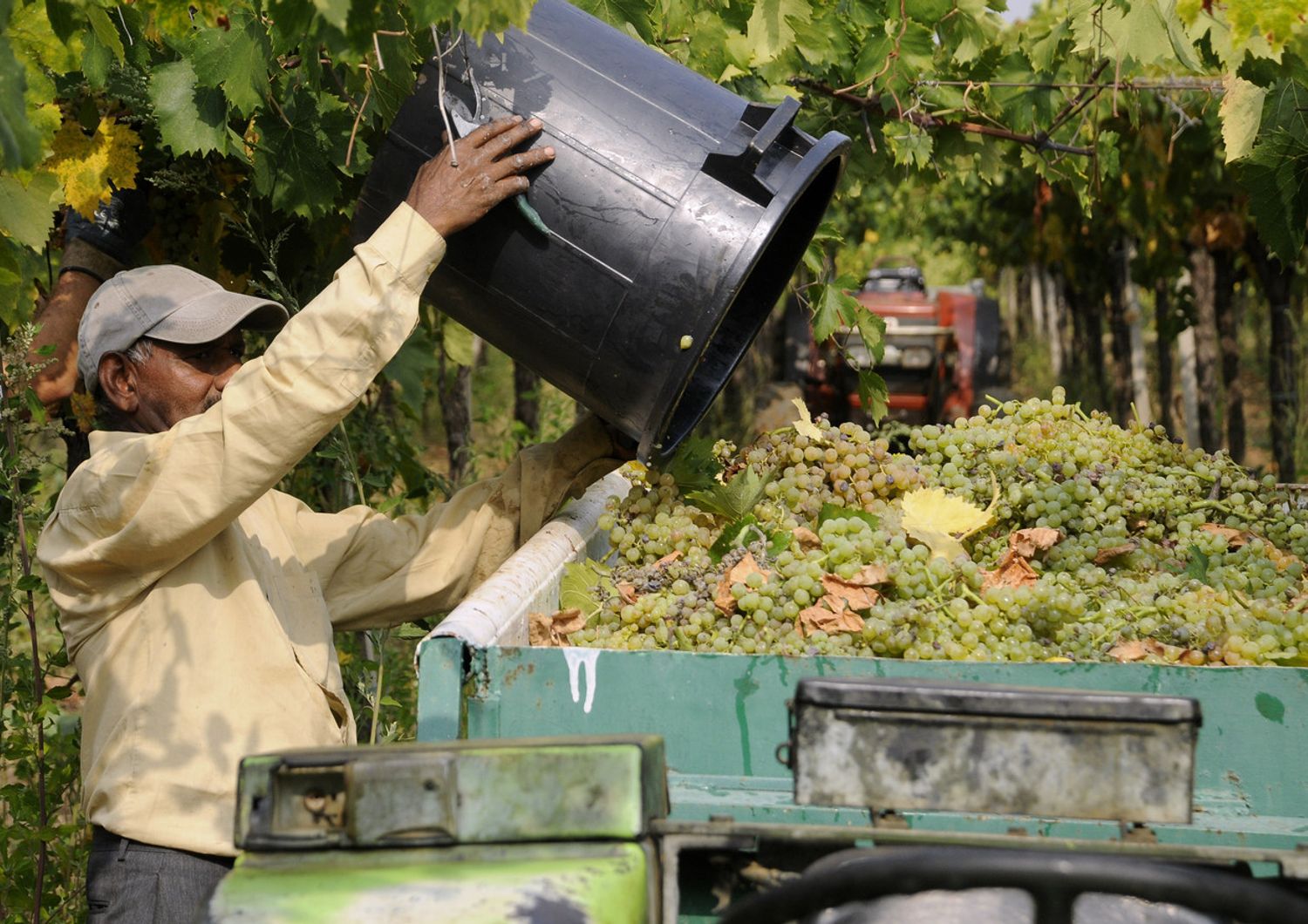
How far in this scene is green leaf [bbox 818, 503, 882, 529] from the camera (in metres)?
2.45

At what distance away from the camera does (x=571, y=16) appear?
2.43m

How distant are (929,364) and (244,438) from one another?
10.4m

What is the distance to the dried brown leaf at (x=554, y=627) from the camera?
231 cm

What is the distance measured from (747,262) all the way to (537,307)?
1.24ft

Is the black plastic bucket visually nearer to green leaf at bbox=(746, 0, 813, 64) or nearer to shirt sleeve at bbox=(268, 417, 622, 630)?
shirt sleeve at bbox=(268, 417, 622, 630)

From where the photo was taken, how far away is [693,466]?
2691 mm

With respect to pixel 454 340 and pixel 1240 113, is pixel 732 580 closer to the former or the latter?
pixel 1240 113

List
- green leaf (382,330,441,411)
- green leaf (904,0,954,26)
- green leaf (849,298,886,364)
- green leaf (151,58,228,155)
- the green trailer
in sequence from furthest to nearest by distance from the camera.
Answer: green leaf (382,330,441,411)
green leaf (904,0,954,26)
green leaf (849,298,886,364)
green leaf (151,58,228,155)
the green trailer

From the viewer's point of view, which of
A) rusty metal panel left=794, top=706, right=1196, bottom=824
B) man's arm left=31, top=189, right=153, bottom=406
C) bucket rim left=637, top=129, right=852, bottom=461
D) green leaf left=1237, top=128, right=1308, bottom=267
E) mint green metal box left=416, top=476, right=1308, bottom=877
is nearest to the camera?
rusty metal panel left=794, top=706, right=1196, bottom=824

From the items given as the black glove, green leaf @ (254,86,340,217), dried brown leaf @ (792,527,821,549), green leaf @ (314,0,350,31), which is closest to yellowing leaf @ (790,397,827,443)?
dried brown leaf @ (792,527,821,549)

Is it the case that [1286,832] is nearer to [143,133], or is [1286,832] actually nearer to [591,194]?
[591,194]

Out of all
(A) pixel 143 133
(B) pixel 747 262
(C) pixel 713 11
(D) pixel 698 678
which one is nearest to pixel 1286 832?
(D) pixel 698 678

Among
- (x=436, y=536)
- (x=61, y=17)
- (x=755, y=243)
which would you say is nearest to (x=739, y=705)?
(x=755, y=243)

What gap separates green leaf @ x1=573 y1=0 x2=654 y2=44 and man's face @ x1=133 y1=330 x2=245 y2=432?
48.3 inches
